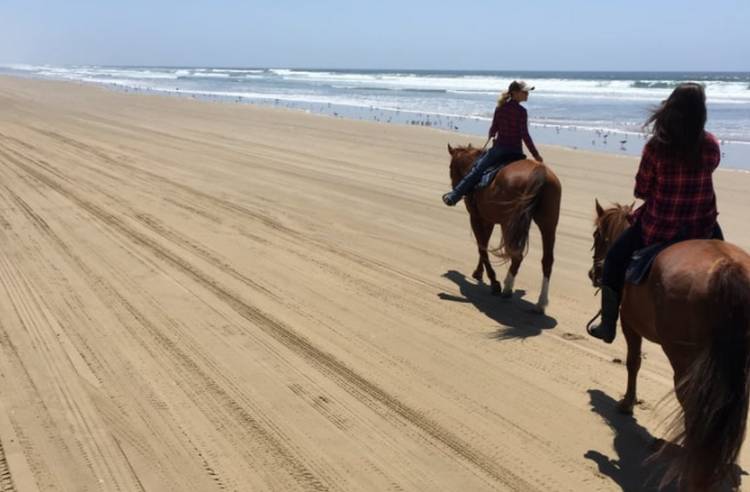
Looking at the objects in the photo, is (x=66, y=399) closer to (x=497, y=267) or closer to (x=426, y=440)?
(x=426, y=440)

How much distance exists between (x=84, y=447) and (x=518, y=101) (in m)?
5.63

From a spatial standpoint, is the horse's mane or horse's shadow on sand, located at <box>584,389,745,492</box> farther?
the horse's mane

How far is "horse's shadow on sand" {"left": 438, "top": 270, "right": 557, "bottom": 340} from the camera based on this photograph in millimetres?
6465

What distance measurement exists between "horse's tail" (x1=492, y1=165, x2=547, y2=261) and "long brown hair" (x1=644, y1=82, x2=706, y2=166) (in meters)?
2.69

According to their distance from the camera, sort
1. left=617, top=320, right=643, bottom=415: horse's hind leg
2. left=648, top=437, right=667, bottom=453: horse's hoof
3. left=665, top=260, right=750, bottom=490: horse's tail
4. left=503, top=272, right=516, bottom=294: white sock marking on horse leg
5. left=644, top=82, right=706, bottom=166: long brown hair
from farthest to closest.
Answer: left=503, top=272, right=516, bottom=294: white sock marking on horse leg
left=617, top=320, right=643, bottom=415: horse's hind leg
left=648, top=437, right=667, bottom=453: horse's hoof
left=644, top=82, right=706, bottom=166: long brown hair
left=665, top=260, right=750, bottom=490: horse's tail

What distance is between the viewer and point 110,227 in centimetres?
944

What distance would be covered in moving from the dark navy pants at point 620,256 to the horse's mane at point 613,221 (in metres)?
0.41

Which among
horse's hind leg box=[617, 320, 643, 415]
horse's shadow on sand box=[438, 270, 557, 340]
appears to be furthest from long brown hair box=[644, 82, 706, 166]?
horse's shadow on sand box=[438, 270, 557, 340]

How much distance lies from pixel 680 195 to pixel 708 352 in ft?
3.91

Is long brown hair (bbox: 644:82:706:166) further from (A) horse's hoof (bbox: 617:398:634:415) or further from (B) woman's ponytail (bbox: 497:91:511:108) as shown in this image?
(B) woman's ponytail (bbox: 497:91:511:108)

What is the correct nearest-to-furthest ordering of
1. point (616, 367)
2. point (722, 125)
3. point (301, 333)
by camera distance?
point (616, 367), point (301, 333), point (722, 125)

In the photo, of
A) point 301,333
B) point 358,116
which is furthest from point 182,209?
point 358,116

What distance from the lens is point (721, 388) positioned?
10.9 ft

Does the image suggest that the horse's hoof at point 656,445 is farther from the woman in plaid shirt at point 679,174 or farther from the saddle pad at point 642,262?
the woman in plaid shirt at point 679,174
